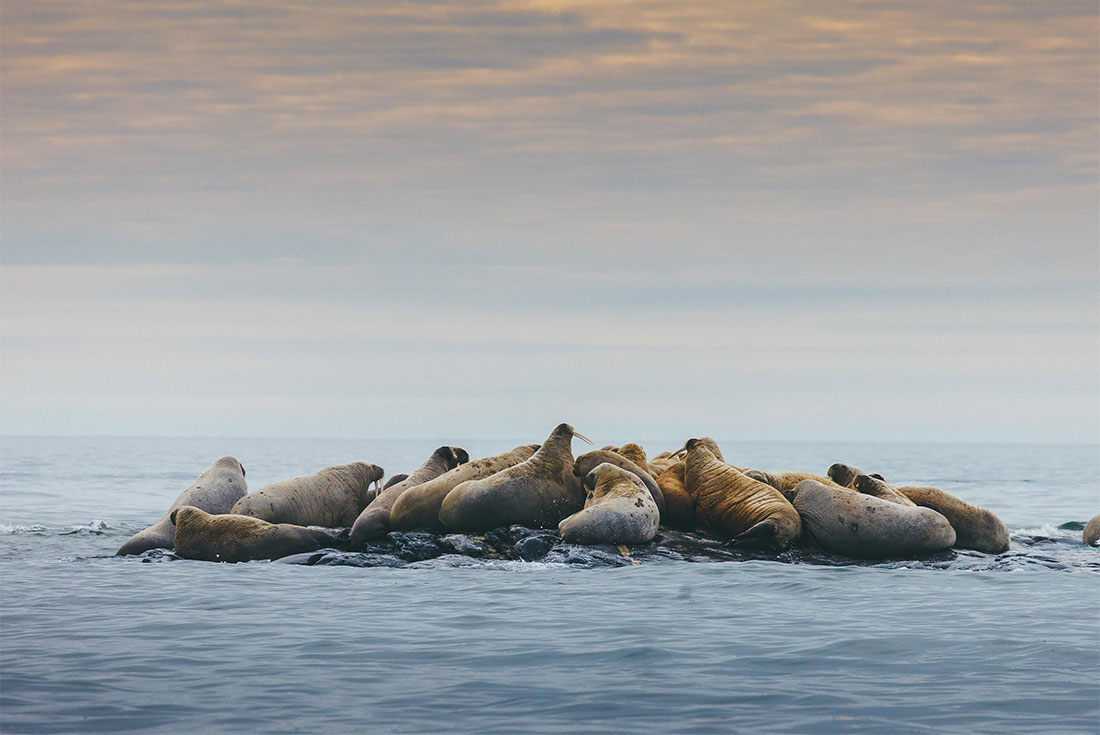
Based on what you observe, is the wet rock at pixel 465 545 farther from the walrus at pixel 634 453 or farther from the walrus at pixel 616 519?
the walrus at pixel 634 453

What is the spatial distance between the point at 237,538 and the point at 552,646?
25.0 ft

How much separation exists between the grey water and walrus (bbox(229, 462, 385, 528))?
2.12 m

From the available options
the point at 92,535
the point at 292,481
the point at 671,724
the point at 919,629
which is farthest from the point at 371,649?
the point at 92,535

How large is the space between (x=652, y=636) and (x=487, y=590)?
328cm

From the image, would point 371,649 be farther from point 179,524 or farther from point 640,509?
point 179,524

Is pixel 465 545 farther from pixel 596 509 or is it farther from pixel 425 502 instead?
pixel 596 509

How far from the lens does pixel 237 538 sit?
16031 mm

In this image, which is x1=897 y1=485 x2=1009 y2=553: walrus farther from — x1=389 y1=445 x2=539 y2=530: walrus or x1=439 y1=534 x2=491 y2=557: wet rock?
x1=389 y1=445 x2=539 y2=530: walrus

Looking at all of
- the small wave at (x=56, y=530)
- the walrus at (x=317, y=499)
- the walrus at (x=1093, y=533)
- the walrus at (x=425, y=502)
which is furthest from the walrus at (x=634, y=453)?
the small wave at (x=56, y=530)

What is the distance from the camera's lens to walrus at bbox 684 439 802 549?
15703mm

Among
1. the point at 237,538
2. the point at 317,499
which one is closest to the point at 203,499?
the point at 317,499

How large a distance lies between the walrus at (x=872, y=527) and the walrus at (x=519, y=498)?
11.8ft

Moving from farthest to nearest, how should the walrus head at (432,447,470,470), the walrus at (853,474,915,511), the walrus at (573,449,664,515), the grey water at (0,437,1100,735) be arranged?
the walrus head at (432,447,470,470) → the walrus at (573,449,664,515) → the walrus at (853,474,915,511) → the grey water at (0,437,1100,735)

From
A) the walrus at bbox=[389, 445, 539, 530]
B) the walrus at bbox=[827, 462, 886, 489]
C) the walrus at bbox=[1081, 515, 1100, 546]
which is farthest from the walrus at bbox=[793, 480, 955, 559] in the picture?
the walrus at bbox=[389, 445, 539, 530]
